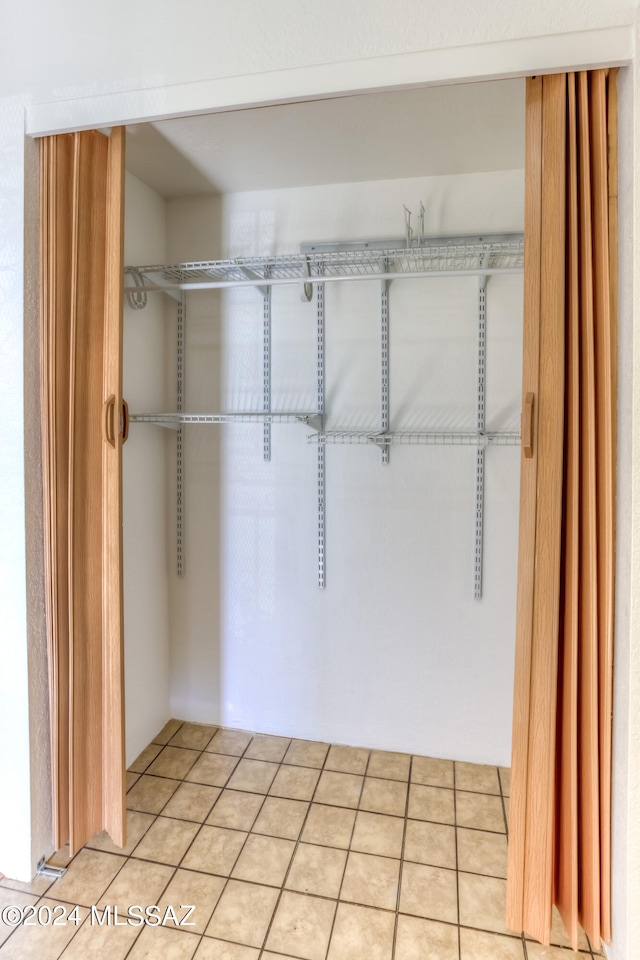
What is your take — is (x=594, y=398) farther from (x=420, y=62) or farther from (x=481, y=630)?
(x=481, y=630)

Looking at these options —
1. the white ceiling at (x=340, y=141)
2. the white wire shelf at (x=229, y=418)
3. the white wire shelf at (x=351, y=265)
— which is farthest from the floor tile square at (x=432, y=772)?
the white ceiling at (x=340, y=141)

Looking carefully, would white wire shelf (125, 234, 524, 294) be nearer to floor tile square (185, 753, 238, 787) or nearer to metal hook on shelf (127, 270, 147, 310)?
metal hook on shelf (127, 270, 147, 310)

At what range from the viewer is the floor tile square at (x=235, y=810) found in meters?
1.91

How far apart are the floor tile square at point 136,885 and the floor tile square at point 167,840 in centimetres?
3

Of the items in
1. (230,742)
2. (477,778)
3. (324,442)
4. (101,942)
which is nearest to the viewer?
(101,942)

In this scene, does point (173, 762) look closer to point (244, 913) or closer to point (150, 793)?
point (150, 793)

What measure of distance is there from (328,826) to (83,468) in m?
1.45

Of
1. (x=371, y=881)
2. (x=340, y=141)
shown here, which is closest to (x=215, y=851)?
(x=371, y=881)

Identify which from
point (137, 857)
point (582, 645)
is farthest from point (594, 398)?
point (137, 857)

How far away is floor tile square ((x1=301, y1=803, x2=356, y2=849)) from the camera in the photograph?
1.84 meters

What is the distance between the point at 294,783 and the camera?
2127 millimetres

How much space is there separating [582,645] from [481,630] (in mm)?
877

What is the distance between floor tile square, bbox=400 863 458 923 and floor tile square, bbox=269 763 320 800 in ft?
1.57

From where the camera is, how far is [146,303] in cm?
229
